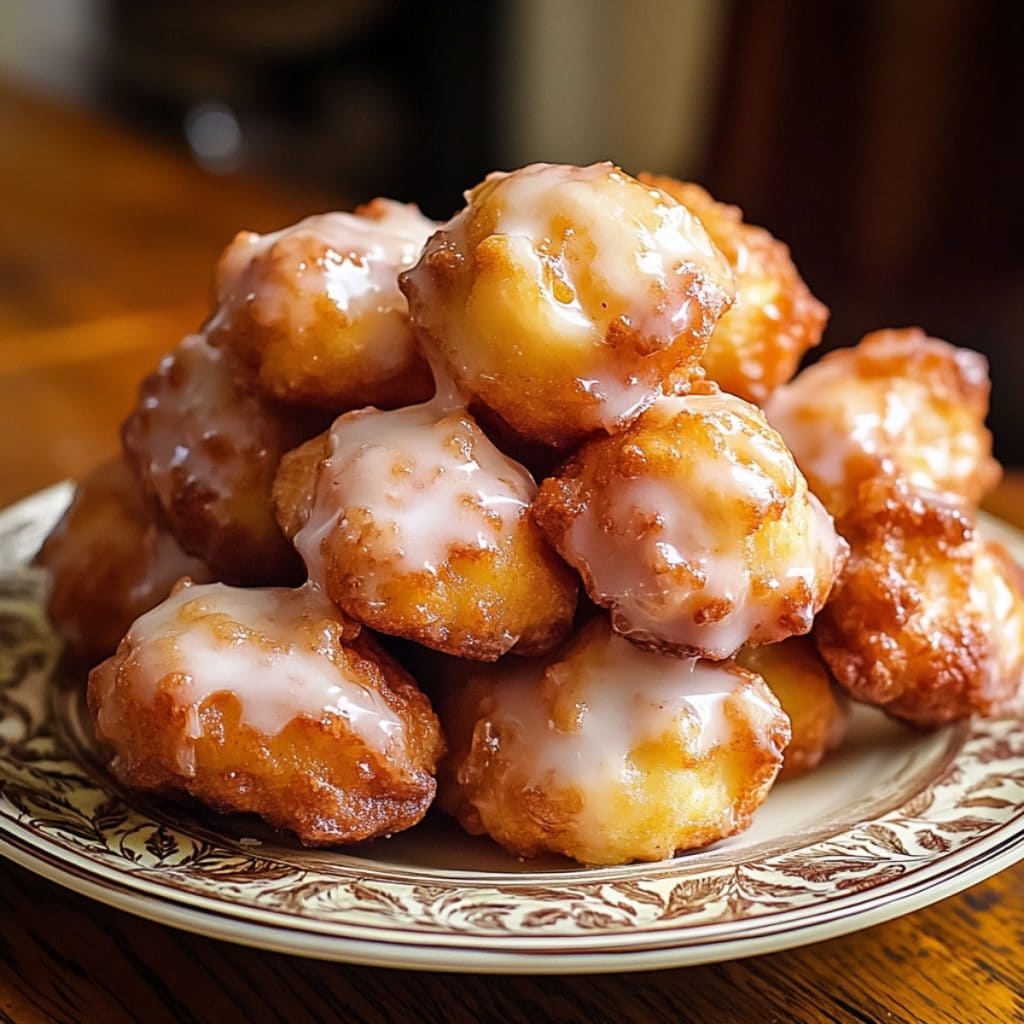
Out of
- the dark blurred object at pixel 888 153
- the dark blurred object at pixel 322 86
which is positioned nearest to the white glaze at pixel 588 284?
the dark blurred object at pixel 888 153

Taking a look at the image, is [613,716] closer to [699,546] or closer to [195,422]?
[699,546]

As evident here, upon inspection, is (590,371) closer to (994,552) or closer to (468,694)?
(468,694)

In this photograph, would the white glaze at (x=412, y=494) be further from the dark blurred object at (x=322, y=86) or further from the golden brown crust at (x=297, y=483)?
the dark blurred object at (x=322, y=86)

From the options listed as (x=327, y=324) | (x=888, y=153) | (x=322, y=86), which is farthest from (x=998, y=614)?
(x=322, y=86)

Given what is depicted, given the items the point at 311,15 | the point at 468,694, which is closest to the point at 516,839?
the point at 468,694

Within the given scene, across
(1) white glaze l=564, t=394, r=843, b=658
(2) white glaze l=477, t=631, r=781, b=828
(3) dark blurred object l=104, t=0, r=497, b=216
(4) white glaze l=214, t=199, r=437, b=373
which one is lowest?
(3) dark blurred object l=104, t=0, r=497, b=216

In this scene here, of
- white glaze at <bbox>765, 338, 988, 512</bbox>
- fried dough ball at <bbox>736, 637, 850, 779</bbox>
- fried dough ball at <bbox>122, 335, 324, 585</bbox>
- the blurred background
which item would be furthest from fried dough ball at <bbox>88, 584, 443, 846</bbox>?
the blurred background

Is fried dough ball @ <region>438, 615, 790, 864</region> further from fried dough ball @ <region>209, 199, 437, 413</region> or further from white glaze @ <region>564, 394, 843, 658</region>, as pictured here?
fried dough ball @ <region>209, 199, 437, 413</region>
